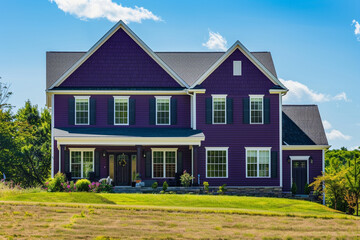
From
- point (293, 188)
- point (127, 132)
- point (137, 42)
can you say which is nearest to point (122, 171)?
point (127, 132)

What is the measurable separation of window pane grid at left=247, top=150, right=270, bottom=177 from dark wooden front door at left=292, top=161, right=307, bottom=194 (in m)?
2.18

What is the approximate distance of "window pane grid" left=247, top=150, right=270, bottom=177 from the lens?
3541 centimetres

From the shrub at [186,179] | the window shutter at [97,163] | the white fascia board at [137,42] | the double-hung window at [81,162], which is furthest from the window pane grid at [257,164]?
the double-hung window at [81,162]

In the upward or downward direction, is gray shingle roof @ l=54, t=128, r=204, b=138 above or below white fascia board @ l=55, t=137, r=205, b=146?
above

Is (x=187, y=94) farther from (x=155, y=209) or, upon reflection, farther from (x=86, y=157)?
(x=155, y=209)

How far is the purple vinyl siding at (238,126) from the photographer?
115 feet

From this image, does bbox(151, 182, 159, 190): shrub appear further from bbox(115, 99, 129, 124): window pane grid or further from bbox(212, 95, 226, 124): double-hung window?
bbox(212, 95, 226, 124): double-hung window

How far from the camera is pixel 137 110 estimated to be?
36.2 m

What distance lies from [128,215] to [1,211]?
479cm

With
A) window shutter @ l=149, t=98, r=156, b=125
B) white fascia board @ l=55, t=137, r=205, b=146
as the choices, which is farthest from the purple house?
white fascia board @ l=55, t=137, r=205, b=146

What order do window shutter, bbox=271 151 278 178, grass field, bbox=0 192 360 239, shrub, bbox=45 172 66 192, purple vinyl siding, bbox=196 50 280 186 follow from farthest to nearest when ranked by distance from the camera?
window shutter, bbox=271 151 278 178, purple vinyl siding, bbox=196 50 280 186, shrub, bbox=45 172 66 192, grass field, bbox=0 192 360 239

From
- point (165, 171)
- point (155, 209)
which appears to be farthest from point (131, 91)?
point (155, 209)

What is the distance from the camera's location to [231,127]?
1391 inches

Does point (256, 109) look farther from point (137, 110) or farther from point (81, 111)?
point (81, 111)
